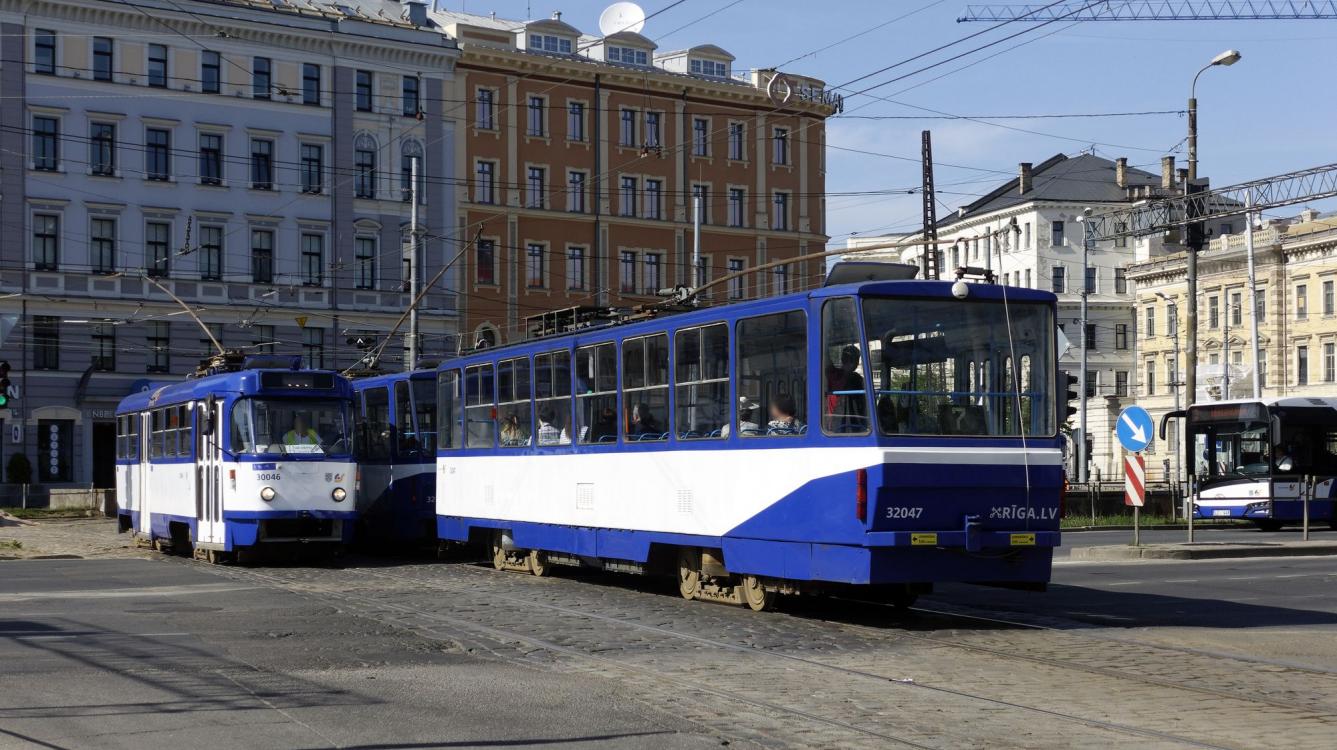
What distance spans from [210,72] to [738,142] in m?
22.2

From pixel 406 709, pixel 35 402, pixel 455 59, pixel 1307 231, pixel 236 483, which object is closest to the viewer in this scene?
pixel 406 709

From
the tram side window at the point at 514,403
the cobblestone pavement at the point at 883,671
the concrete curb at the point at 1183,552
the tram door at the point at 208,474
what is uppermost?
the tram side window at the point at 514,403

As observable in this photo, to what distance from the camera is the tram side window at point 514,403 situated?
2167cm

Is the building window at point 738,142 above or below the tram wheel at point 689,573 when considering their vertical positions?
above

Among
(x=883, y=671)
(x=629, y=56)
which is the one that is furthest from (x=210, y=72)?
(x=883, y=671)

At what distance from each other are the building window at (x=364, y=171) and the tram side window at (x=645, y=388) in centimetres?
4693

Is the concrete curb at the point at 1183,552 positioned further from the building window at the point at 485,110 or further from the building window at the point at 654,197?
the building window at the point at 654,197

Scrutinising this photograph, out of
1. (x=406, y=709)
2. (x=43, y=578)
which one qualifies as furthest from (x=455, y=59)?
(x=406, y=709)

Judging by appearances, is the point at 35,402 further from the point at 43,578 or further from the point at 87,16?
the point at 43,578

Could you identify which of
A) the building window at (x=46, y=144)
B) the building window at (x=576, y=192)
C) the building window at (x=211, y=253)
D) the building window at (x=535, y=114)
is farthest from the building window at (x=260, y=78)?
the building window at (x=576, y=192)

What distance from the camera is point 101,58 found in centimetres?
5838

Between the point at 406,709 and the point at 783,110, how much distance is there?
64.1 metres

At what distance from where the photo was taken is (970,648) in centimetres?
1359

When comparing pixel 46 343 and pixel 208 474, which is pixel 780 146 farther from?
pixel 208 474
